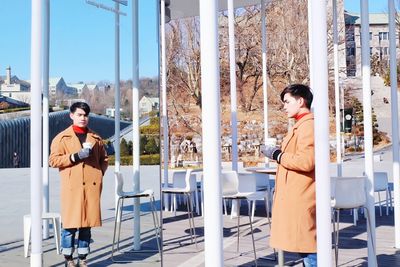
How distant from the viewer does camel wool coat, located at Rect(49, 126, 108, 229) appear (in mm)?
4840

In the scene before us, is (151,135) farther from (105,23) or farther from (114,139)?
(105,23)

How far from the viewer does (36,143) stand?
4141 mm

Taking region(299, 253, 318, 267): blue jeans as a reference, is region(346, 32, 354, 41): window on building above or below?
above

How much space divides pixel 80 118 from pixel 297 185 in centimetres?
194

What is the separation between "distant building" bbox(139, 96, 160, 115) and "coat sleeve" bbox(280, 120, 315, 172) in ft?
4.89

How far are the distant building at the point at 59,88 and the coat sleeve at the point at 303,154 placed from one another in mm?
2002

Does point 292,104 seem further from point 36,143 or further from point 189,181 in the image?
point 189,181

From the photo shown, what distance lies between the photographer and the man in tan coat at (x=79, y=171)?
15.7ft

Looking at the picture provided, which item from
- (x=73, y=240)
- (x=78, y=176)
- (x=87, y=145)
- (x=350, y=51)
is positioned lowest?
(x=73, y=240)

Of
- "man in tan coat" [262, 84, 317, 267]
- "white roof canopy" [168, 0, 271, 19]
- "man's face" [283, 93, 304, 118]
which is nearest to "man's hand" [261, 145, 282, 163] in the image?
"man in tan coat" [262, 84, 317, 267]

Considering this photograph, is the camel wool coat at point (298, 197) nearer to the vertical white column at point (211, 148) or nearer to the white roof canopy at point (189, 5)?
the vertical white column at point (211, 148)

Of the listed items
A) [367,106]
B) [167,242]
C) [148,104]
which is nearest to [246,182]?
[167,242]

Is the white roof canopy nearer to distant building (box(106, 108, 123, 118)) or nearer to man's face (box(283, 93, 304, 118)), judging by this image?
distant building (box(106, 108, 123, 118))

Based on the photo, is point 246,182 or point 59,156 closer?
point 59,156
